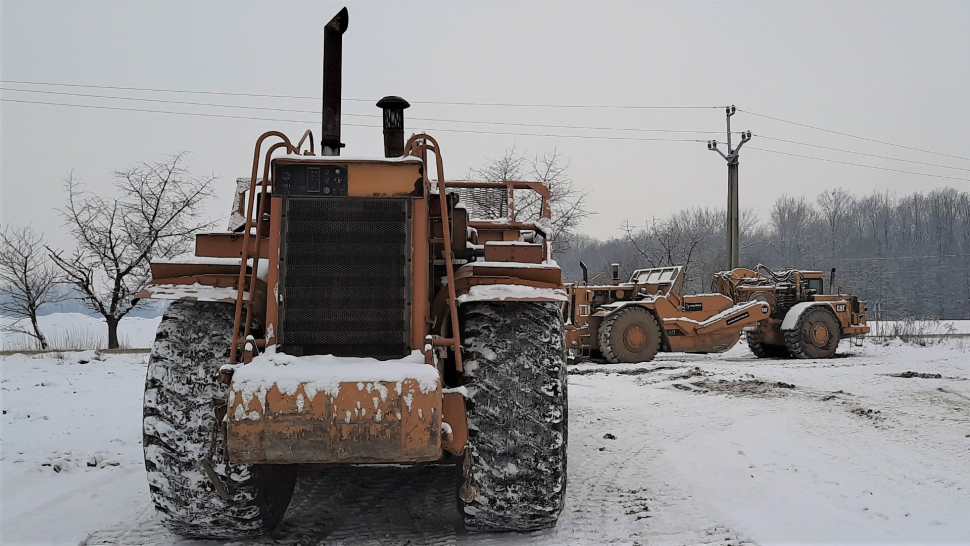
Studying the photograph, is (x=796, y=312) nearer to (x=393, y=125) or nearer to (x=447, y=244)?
(x=393, y=125)

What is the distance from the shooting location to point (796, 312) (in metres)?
17.3

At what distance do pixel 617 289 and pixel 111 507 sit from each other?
1314 cm

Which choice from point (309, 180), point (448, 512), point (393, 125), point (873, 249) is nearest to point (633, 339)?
point (448, 512)

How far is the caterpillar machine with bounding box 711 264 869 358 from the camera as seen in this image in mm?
17125

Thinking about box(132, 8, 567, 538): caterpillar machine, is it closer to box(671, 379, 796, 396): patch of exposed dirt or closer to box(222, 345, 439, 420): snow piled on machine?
box(222, 345, 439, 420): snow piled on machine

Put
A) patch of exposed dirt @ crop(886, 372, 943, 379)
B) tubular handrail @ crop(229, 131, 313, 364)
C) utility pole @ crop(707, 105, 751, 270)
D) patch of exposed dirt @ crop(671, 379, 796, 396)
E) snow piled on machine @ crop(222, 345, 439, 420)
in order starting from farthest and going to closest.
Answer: utility pole @ crop(707, 105, 751, 270) < patch of exposed dirt @ crop(886, 372, 943, 379) < patch of exposed dirt @ crop(671, 379, 796, 396) < tubular handrail @ crop(229, 131, 313, 364) < snow piled on machine @ crop(222, 345, 439, 420)

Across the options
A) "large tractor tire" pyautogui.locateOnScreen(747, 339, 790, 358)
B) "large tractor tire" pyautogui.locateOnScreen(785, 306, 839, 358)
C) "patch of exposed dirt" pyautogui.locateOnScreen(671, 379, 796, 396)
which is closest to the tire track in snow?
"patch of exposed dirt" pyautogui.locateOnScreen(671, 379, 796, 396)

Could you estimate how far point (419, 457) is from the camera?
325 cm

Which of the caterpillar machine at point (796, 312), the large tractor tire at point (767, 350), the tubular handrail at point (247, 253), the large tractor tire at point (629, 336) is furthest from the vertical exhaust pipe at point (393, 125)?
the large tractor tire at point (767, 350)

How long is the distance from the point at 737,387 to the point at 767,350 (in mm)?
8642

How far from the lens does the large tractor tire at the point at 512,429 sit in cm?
369

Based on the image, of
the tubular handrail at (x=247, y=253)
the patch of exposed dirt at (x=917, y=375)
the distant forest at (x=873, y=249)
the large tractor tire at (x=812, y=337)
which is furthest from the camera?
the distant forest at (x=873, y=249)

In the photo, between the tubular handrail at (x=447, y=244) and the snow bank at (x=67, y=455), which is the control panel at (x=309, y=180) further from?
A: the snow bank at (x=67, y=455)

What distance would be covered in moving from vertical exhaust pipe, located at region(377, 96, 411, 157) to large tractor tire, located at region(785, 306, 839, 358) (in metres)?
15.0
